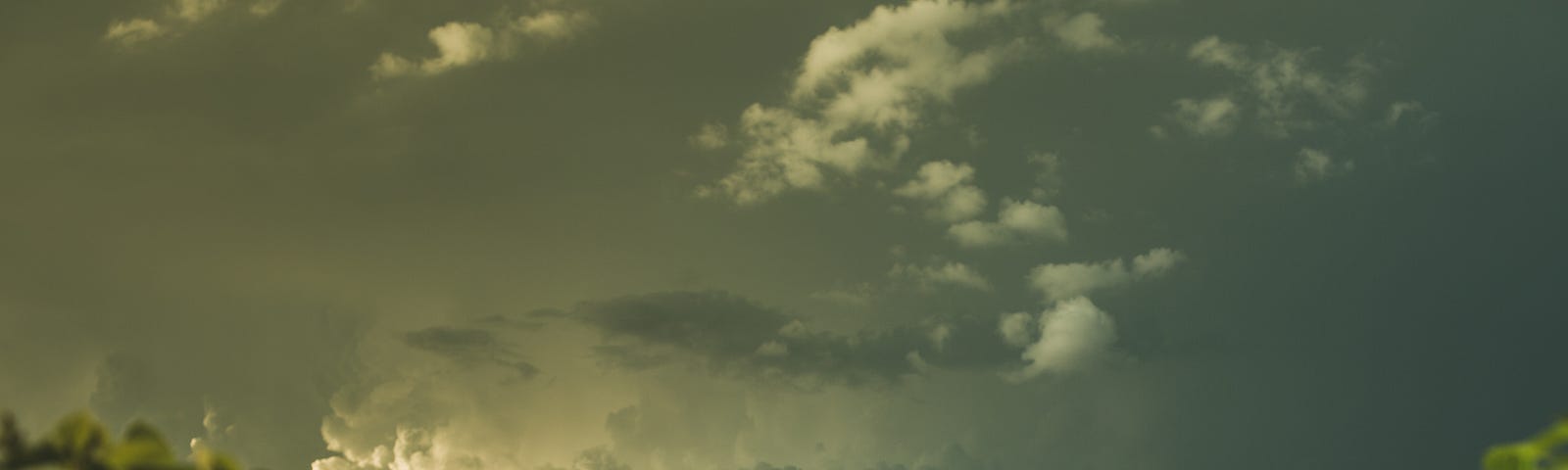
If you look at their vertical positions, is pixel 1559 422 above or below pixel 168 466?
above

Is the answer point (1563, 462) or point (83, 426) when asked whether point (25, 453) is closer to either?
point (83, 426)

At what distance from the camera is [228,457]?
287 inches

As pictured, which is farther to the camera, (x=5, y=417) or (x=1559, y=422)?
(x=1559, y=422)

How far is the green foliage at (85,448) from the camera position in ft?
20.6

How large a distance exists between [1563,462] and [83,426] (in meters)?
9.32

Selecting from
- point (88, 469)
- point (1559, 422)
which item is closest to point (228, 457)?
point (88, 469)

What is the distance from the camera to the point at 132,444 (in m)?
6.34

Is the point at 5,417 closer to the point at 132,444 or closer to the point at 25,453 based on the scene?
the point at 25,453

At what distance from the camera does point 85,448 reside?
21.7 feet

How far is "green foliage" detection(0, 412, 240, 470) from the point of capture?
627cm

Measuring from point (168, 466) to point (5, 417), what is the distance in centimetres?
Answer: 91

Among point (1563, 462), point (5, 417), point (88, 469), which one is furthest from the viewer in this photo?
point (1563, 462)

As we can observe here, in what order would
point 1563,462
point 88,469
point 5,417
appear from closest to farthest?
point 5,417, point 88,469, point 1563,462

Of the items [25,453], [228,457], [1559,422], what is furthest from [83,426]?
[1559,422]
